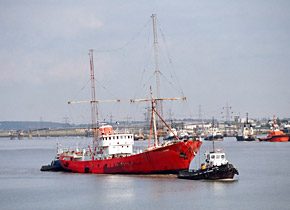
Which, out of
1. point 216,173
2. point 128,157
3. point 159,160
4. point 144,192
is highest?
point 128,157

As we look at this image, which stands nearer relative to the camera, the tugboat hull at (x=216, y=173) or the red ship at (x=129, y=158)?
the tugboat hull at (x=216, y=173)

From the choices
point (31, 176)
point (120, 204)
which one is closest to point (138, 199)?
point (120, 204)

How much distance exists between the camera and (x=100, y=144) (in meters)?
80.0

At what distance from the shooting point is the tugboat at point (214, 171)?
6594 cm

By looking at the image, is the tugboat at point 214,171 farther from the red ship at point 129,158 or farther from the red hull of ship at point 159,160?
the red ship at point 129,158

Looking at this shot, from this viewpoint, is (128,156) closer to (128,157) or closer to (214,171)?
(128,157)

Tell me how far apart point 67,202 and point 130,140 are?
76.4ft

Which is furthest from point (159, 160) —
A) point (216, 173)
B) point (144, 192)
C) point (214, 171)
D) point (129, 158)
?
point (144, 192)

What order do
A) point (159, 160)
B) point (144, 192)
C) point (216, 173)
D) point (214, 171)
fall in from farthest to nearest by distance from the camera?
point (159, 160)
point (214, 171)
point (216, 173)
point (144, 192)

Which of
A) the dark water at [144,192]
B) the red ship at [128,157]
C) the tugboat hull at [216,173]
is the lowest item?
the dark water at [144,192]

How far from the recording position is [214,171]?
66.4 meters

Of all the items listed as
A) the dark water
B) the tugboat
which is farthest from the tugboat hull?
the dark water

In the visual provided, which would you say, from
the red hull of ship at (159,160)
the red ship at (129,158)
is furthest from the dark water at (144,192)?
the red ship at (129,158)

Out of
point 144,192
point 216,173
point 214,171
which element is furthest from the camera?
point 214,171
